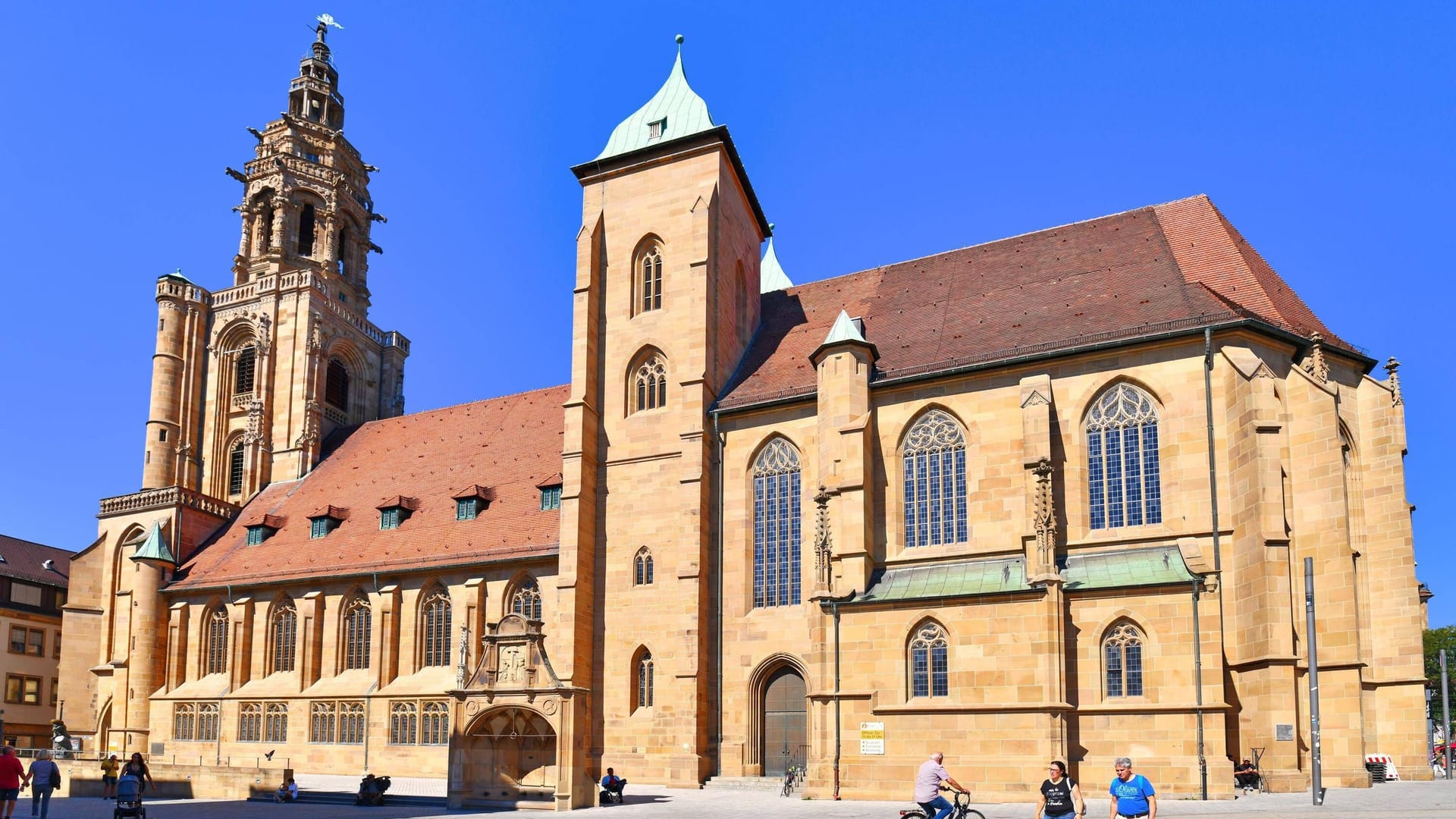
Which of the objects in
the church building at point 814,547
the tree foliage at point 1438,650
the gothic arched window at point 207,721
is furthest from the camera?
the tree foliage at point 1438,650

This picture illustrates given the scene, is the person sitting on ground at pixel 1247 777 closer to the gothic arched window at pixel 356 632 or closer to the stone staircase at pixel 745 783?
the stone staircase at pixel 745 783

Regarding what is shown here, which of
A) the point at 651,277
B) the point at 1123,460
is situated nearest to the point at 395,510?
the point at 651,277

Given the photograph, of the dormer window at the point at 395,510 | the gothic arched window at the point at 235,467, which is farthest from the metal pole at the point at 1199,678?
the gothic arched window at the point at 235,467

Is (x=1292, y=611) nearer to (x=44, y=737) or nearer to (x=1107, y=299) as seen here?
(x=1107, y=299)

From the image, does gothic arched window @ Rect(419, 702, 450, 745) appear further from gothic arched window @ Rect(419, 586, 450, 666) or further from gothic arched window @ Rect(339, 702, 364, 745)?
gothic arched window @ Rect(339, 702, 364, 745)

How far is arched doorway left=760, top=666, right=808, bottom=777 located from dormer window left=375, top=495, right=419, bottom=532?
16922mm

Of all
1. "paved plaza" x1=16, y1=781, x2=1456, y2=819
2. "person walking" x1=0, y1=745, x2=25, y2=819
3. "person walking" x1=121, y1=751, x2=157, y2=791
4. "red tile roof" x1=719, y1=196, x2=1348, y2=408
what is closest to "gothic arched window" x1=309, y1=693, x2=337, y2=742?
"paved plaza" x1=16, y1=781, x2=1456, y2=819

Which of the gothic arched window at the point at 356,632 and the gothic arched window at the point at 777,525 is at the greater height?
the gothic arched window at the point at 777,525

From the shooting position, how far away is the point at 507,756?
29.5 meters

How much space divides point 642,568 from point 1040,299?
13628mm

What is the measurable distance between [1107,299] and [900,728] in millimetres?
12856

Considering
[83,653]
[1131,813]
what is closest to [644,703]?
[1131,813]

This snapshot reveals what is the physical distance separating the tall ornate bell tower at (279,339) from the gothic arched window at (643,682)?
2242 centimetres

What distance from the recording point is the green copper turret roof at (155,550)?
48.1 m
